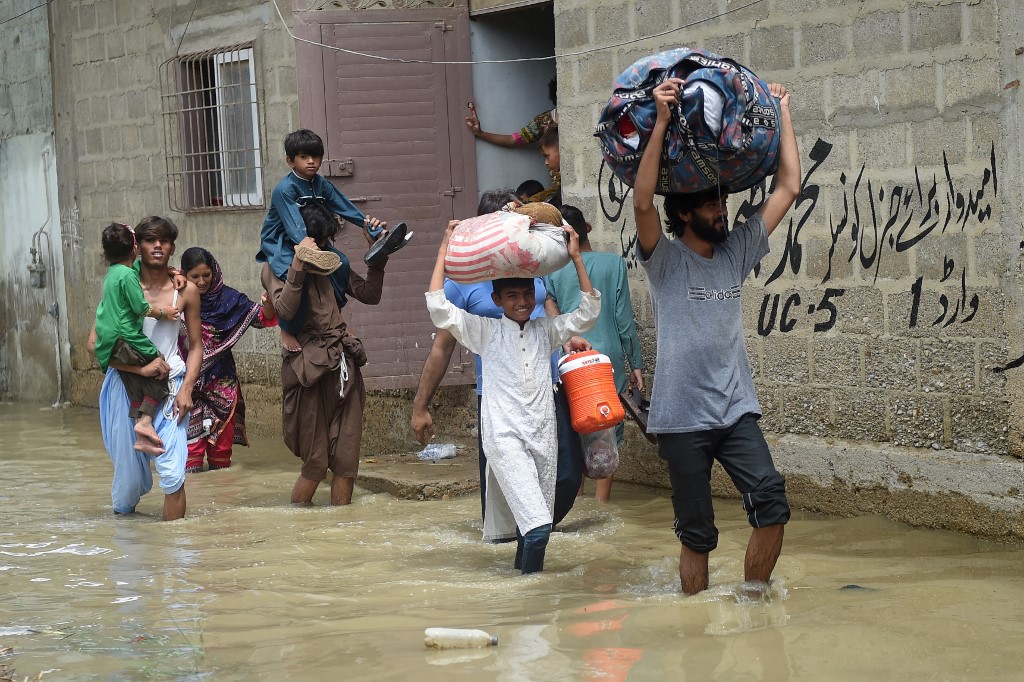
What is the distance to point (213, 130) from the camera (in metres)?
11.0

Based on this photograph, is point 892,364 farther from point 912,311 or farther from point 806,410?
point 806,410

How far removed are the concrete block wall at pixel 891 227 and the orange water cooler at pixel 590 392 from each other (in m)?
1.57

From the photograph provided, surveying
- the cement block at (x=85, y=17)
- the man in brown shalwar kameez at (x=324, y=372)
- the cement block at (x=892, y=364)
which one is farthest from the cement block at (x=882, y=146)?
the cement block at (x=85, y=17)

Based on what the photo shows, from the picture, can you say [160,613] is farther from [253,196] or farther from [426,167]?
[253,196]

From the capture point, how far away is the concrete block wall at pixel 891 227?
19.4 ft

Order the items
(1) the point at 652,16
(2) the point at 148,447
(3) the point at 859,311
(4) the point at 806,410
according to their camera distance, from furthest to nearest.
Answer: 1. (1) the point at 652,16
2. (2) the point at 148,447
3. (4) the point at 806,410
4. (3) the point at 859,311

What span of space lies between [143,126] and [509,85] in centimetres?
395

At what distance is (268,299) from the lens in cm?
730

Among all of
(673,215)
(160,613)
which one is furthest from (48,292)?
(673,215)

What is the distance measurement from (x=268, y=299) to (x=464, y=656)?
3.37 meters

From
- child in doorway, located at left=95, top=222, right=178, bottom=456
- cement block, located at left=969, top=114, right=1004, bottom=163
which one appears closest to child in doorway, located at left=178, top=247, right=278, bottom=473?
child in doorway, located at left=95, top=222, right=178, bottom=456

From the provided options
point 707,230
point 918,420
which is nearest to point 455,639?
point 707,230

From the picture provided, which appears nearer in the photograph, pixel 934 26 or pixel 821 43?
pixel 934 26

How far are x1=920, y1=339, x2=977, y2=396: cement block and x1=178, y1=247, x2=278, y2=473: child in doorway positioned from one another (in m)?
4.35
